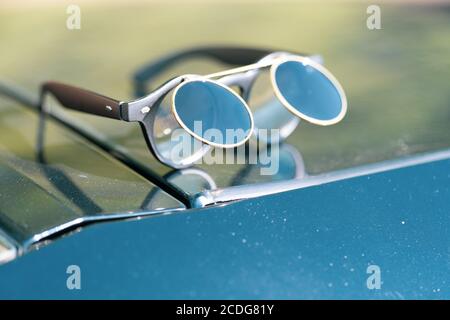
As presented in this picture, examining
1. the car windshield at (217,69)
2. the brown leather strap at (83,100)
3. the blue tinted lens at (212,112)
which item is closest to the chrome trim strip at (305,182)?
the car windshield at (217,69)

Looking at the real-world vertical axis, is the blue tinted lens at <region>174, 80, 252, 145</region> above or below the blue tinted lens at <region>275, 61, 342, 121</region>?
below

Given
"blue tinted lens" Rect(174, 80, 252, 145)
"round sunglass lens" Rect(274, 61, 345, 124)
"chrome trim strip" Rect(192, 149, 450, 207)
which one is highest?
"round sunglass lens" Rect(274, 61, 345, 124)

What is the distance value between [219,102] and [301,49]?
0.75 metres

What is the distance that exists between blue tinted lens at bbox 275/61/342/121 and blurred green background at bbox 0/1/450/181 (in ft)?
0.25

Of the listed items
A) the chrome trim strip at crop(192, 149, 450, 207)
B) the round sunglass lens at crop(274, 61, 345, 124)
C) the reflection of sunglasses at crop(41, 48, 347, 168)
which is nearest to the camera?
the chrome trim strip at crop(192, 149, 450, 207)

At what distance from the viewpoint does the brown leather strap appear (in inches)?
59.6

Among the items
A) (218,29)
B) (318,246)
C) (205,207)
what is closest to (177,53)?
(218,29)

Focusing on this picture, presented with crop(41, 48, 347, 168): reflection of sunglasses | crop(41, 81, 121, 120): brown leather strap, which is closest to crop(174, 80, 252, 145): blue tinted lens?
crop(41, 48, 347, 168): reflection of sunglasses

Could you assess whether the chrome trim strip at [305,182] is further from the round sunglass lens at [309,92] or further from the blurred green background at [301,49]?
the round sunglass lens at [309,92]

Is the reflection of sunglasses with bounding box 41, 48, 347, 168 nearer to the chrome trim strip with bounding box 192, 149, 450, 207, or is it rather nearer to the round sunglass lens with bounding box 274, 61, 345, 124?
the round sunglass lens with bounding box 274, 61, 345, 124

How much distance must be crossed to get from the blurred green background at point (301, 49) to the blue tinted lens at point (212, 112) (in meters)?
0.07

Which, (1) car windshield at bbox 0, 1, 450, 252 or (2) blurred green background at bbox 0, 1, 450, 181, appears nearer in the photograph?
(1) car windshield at bbox 0, 1, 450, 252

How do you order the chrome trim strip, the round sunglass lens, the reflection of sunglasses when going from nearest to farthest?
the chrome trim strip, the reflection of sunglasses, the round sunglass lens

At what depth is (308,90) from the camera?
5.53ft
